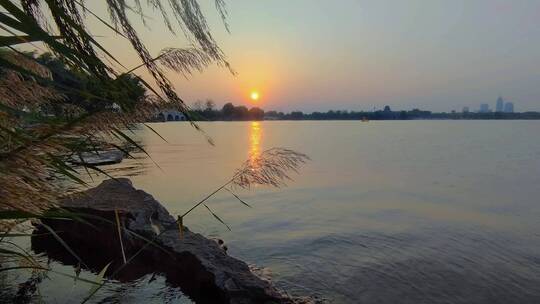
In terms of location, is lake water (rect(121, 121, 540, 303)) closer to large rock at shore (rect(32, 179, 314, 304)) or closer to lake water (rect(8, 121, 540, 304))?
lake water (rect(8, 121, 540, 304))

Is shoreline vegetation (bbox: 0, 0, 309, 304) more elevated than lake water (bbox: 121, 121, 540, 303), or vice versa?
shoreline vegetation (bbox: 0, 0, 309, 304)

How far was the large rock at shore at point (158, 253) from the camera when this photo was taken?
5.73 metres

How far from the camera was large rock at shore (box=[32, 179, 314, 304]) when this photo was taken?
573 centimetres

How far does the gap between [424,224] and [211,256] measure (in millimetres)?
8030

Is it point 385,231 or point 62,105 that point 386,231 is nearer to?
point 385,231

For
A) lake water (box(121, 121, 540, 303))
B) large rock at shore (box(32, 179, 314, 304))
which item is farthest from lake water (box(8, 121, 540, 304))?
large rock at shore (box(32, 179, 314, 304))

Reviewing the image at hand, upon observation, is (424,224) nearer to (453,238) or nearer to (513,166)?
(453,238)

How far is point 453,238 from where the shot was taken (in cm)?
1096

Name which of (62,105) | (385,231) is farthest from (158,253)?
(385,231)

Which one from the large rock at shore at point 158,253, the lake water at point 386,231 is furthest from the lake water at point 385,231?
the large rock at shore at point 158,253

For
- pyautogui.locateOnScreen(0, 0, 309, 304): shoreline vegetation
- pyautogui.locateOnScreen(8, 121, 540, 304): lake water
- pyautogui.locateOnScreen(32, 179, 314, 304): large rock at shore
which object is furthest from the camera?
pyautogui.locateOnScreen(8, 121, 540, 304): lake water

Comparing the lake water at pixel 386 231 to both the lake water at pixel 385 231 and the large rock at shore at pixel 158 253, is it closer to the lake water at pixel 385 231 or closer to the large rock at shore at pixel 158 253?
the lake water at pixel 385 231

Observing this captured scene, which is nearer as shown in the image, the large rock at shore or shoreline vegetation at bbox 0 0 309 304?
shoreline vegetation at bbox 0 0 309 304

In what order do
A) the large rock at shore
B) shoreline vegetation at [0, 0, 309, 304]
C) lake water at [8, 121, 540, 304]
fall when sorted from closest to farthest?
1. shoreline vegetation at [0, 0, 309, 304]
2. the large rock at shore
3. lake water at [8, 121, 540, 304]
